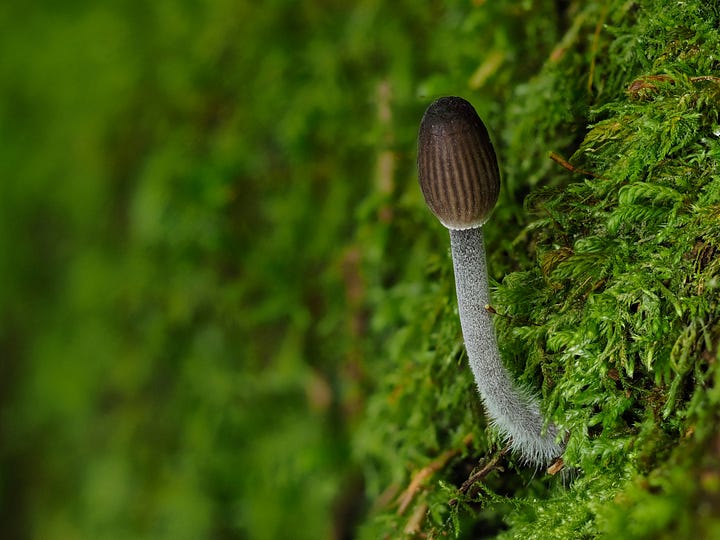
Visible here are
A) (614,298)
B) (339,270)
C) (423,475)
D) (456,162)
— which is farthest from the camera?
(339,270)

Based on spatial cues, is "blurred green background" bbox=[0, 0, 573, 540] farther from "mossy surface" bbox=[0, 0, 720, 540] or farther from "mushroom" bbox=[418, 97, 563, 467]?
"mushroom" bbox=[418, 97, 563, 467]

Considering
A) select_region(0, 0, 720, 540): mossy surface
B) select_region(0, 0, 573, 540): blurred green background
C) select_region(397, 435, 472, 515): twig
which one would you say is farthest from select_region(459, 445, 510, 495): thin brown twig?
select_region(0, 0, 573, 540): blurred green background

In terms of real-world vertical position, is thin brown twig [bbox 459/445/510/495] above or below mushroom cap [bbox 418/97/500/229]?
below

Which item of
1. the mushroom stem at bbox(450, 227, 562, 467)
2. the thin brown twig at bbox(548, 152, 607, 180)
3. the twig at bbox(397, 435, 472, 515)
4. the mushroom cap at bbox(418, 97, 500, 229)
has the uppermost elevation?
the mushroom cap at bbox(418, 97, 500, 229)

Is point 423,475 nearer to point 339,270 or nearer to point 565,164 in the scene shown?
point 565,164

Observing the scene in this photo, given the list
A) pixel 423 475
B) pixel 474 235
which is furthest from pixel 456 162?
pixel 423 475

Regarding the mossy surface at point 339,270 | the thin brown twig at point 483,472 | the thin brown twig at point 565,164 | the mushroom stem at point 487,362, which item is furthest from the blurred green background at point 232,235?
the thin brown twig at point 483,472

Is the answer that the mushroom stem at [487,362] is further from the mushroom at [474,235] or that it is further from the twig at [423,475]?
the twig at [423,475]
